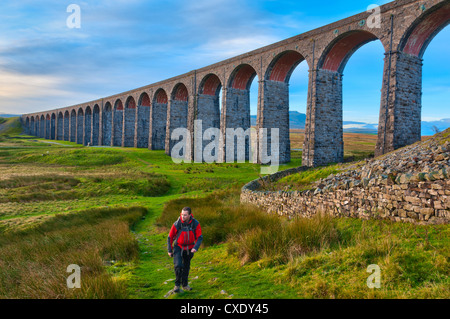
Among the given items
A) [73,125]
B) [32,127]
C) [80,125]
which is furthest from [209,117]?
[32,127]

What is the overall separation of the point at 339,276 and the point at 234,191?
1097 cm

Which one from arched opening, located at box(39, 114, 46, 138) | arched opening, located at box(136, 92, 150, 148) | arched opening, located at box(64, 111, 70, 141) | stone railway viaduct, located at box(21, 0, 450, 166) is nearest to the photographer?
stone railway viaduct, located at box(21, 0, 450, 166)

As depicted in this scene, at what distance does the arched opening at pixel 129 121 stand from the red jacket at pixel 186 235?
1859 inches

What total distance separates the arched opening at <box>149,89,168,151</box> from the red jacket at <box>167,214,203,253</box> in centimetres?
3900

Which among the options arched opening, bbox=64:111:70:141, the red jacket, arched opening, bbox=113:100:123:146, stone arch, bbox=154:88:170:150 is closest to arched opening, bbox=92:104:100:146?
arched opening, bbox=113:100:123:146

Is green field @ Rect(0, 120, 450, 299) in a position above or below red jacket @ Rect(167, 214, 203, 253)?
below

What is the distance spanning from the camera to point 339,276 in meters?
4.48

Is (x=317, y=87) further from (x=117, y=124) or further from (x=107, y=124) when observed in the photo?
(x=107, y=124)

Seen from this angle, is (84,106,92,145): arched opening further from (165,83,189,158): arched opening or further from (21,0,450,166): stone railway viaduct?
(165,83,189,158): arched opening

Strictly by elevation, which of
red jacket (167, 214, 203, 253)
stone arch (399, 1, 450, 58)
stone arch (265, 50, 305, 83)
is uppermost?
stone arch (265, 50, 305, 83)

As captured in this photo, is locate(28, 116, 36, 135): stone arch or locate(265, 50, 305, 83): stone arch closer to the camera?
locate(265, 50, 305, 83): stone arch

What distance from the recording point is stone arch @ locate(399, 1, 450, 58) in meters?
14.6

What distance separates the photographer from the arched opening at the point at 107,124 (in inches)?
2264

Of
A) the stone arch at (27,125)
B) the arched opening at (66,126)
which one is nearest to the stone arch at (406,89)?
the arched opening at (66,126)
